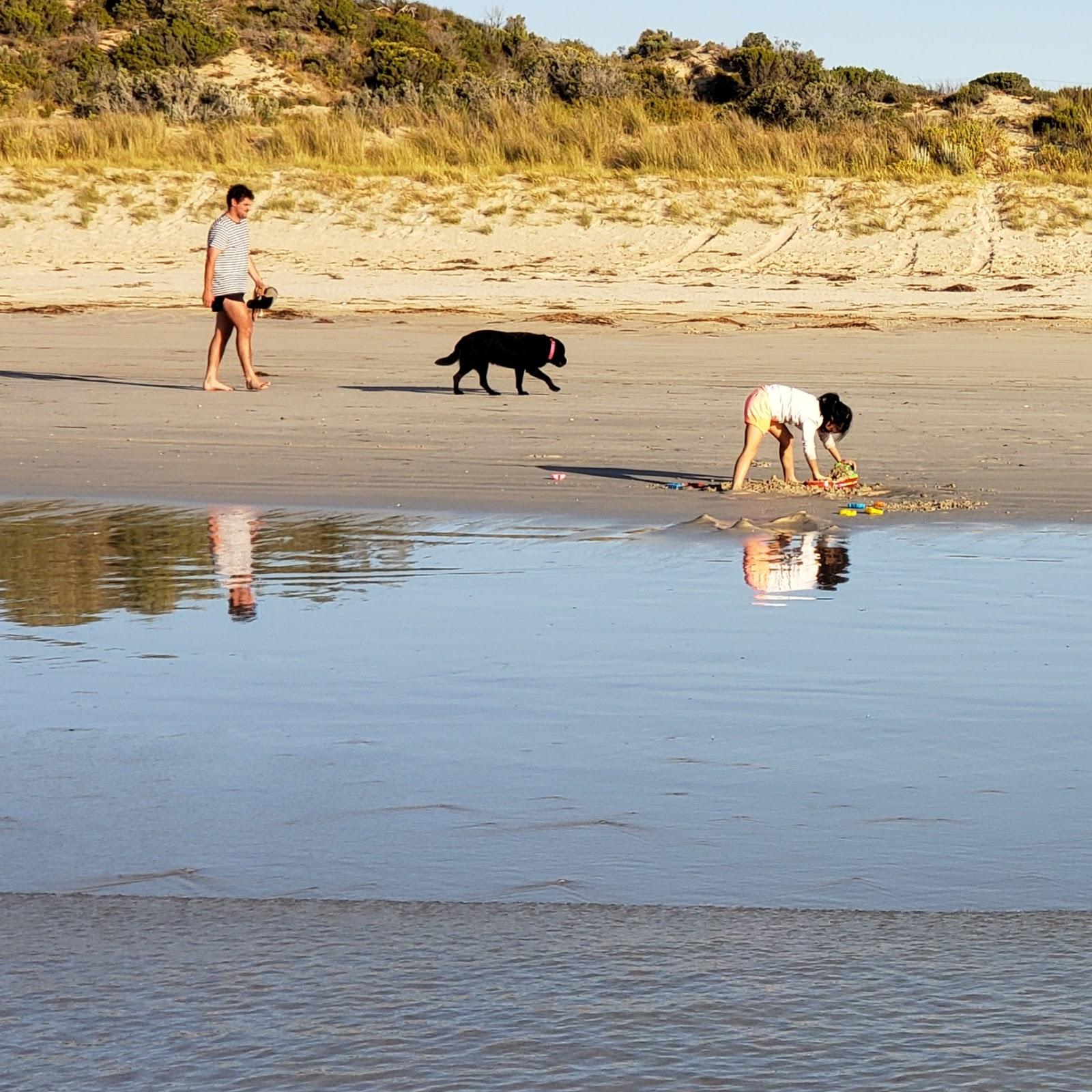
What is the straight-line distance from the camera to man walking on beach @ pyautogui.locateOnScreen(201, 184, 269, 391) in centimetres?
1424

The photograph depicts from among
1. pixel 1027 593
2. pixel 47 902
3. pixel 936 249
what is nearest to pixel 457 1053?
pixel 47 902

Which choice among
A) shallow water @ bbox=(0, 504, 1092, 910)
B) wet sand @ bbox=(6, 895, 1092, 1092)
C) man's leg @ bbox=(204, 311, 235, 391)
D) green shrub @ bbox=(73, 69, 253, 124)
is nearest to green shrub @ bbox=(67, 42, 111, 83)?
green shrub @ bbox=(73, 69, 253, 124)

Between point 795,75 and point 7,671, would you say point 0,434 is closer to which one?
point 7,671

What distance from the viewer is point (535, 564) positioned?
27.9 feet

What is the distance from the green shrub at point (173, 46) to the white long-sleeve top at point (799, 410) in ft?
129

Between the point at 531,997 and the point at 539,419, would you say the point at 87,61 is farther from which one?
the point at 531,997

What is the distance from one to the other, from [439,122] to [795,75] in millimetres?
11933

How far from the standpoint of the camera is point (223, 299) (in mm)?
14273

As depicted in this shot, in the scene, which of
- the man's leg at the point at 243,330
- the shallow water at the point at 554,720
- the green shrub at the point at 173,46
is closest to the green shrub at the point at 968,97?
the green shrub at the point at 173,46

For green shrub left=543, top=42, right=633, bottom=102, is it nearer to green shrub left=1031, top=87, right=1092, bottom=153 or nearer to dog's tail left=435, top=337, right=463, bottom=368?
green shrub left=1031, top=87, right=1092, bottom=153

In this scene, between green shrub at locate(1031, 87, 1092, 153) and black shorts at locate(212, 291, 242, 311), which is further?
green shrub at locate(1031, 87, 1092, 153)

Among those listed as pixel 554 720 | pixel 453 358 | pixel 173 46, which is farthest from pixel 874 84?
pixel 554 720

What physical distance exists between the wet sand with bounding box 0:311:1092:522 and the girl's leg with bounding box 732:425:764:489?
13cm

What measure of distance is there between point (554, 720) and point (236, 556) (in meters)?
3.42
